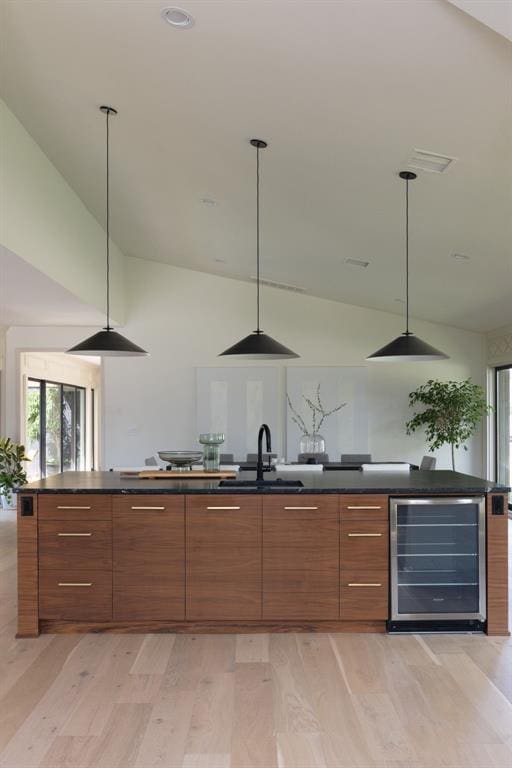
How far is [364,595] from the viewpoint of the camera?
3.79m

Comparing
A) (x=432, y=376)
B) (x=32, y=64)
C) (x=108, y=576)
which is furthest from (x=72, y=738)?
(x=432, y=376)

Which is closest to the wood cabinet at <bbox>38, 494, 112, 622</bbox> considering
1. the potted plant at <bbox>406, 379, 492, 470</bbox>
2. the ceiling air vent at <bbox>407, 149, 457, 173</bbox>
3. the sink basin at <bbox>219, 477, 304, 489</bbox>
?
the sink basin at <bbox>219, 477, 304, 489</bbox>

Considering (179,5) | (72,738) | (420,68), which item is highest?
(179,5)

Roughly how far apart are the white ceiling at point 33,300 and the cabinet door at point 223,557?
241cm

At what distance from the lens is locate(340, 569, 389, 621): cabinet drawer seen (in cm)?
379

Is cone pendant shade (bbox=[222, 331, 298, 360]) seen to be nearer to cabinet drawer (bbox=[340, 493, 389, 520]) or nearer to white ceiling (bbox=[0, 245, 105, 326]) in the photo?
cabinet drawer (bbox=[340, 493, 389, 520])

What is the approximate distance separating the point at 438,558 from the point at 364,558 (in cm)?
45

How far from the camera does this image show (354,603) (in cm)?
380

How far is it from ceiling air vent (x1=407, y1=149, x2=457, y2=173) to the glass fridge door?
2096 mm

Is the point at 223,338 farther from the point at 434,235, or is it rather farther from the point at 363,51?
the point at 363,51

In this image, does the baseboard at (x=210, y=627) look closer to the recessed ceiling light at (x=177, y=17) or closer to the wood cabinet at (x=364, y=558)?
the wood cabinet at (x=364, y=558)

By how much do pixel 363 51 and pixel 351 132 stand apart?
85 centimetres

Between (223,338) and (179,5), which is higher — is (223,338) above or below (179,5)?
below

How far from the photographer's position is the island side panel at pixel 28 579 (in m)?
3.78
